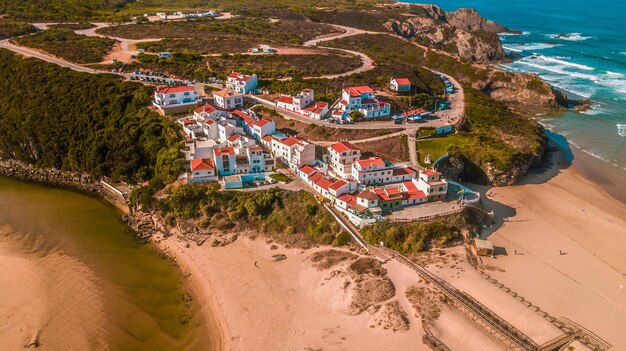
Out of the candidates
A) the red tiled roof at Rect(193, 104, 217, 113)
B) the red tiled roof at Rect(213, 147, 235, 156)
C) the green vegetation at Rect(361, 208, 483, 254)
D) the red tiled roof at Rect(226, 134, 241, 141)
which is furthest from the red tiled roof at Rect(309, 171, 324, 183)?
the red tiled roof at Rect(193, 104, 217, 113)

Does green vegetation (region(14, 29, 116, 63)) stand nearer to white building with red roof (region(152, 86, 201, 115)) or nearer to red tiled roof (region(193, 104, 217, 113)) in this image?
white building with red roof (region(152, 86, 201, 115))

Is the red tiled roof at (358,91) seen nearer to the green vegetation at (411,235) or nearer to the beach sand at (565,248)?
the beach sand at (565,248)

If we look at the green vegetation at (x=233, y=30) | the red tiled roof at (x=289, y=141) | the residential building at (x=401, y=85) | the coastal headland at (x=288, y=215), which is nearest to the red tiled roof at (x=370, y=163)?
the coastal headland at (x=288, y=215)

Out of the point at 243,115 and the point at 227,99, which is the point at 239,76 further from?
the point at 243,115

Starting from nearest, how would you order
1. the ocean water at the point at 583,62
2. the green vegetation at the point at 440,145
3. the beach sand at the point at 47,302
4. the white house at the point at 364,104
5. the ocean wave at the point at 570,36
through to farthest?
the beach sand at the point at 47,302 < the green vegetation at the point at 440,145 < the white house at the point at 364,104 < the ocean water at the point at 583,62 < the ocean wave at the point at 570,36

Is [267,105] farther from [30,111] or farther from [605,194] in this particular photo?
[605,194]
